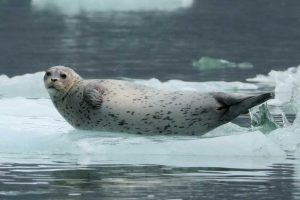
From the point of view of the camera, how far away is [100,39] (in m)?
24.0

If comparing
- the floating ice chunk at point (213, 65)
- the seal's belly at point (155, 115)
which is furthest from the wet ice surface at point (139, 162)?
the floating ice chunk at point (213, 65)

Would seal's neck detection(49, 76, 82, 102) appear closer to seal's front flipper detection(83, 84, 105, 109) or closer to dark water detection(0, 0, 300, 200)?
seal's front flipper detection(83, 84, 105, 109)

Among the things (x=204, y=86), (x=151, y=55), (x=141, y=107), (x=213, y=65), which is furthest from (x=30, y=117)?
(x=151, y=55)

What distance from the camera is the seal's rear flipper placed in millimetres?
9938

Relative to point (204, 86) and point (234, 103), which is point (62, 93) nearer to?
point (234, 103)

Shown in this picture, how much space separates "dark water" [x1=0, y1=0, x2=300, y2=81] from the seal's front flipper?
21.0ft

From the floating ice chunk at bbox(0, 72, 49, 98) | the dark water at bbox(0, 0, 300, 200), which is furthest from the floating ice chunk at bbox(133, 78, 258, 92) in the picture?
the dark water at bbox(0, 0, 300, 200)

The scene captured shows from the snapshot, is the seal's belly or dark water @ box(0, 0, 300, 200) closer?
dark water @ box(0, 0, 300, 200)

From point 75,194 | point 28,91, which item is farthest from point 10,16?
point 75,194

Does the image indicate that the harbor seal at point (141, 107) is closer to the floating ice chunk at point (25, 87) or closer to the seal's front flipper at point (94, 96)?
the seal's front flipper at point (94, 96)

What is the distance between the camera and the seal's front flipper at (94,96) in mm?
10266

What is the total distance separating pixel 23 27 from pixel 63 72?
16563 millimetres

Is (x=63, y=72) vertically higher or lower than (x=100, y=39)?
lower

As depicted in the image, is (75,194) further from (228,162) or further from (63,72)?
(63,72)
